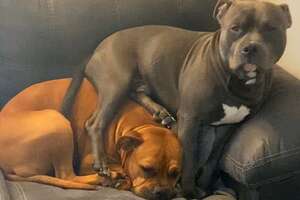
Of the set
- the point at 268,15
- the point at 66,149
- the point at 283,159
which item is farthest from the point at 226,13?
the point at 66,149

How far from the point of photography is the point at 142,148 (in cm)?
195

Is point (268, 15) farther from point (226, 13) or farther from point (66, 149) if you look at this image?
point (66, 149)

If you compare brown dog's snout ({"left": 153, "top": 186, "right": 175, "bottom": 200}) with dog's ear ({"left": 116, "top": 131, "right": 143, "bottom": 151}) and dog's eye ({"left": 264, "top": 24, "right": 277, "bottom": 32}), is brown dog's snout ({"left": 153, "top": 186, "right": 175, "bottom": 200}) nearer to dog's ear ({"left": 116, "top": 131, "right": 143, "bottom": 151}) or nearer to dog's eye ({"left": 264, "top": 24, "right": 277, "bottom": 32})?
dog's ear ({"left": 116, "top": 131, "right": 143, "bottom": 151})

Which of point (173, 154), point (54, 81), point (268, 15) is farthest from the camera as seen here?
point (54, 81)

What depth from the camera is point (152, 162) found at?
192cm

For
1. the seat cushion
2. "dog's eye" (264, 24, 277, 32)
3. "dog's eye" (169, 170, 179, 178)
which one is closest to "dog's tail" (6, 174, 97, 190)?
"dog's eye" (169, 170, 179, 178)

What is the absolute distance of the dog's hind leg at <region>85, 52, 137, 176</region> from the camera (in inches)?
80.9

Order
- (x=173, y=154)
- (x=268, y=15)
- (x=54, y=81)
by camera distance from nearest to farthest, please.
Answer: (x=268, y=15)
(x=173, y=154)
(x=54, y=81)

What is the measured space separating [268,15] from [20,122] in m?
0.88

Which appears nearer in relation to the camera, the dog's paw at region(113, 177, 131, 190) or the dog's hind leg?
the dog's paw at region(113, 177, 131, 190)

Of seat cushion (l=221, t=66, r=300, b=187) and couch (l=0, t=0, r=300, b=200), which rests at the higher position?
couch (l=0, t=0, r=300, b=200)

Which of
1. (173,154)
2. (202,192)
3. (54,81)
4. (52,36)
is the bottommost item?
(202,192)

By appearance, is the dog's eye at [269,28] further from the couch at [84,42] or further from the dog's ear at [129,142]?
the dog's ear at [129,142]

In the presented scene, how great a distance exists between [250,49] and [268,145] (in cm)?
30
